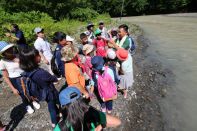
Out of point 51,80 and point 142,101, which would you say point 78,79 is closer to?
point 51,80

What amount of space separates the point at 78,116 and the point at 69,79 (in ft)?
8.65

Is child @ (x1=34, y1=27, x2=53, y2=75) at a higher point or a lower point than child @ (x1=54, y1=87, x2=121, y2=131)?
lower

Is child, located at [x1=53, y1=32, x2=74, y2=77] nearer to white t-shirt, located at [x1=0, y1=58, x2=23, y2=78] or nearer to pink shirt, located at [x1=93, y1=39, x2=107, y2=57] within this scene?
white t-shirt, located at [x1=0, y1=58, x2=23, y2=78]

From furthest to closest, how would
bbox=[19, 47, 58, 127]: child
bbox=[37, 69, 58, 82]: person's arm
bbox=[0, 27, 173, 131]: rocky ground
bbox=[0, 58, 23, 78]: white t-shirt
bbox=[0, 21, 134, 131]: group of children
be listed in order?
bbox=[0, 27, 173, 131]: rocky ground → bbox=[0, 58, 23, 78]: white t-shirt → bbox=[37, 69, 58, 82]: person's arm → bbox=[19, 47, 58, 127]: child → bbox=[0, 21, 134, 131]: group of children

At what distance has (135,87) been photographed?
9188mm

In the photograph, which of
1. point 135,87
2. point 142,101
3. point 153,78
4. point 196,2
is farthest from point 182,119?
point 196,2

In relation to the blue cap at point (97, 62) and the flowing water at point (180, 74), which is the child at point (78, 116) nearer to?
the blue cap at point (97, 62)

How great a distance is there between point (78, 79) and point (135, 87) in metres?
4.16

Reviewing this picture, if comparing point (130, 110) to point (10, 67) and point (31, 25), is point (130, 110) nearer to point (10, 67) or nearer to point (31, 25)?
point (10, 67)

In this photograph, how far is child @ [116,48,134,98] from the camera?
657cm

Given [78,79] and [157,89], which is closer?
[78,79]

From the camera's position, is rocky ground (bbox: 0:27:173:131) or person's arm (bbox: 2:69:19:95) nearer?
person's arm (bbox: 2:69:19:95)

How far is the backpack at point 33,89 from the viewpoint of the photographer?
514 centimetres

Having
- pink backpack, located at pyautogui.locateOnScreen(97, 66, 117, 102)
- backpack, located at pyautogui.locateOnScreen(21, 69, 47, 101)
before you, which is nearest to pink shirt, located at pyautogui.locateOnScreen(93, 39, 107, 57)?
pink backpack, located at pyautogui.locateOnScreen(97, 66, 117, 102)
